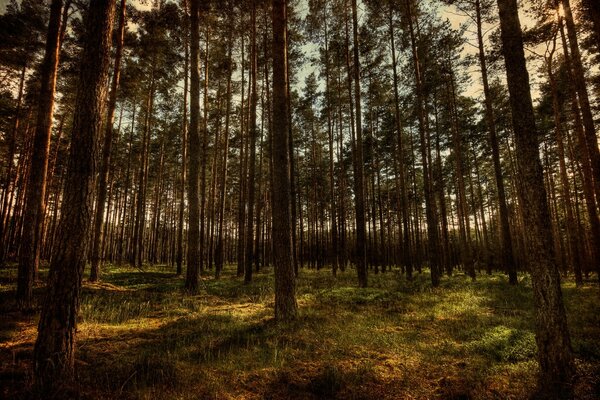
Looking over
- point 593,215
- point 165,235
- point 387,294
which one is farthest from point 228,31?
point 165,235

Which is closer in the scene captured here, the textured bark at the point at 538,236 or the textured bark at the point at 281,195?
the textured bark at the point at 538,236

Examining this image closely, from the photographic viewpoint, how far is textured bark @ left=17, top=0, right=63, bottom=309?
720 centimetres

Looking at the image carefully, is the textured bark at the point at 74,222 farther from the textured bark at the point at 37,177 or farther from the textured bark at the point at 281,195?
the textured bark at the point at 37,177

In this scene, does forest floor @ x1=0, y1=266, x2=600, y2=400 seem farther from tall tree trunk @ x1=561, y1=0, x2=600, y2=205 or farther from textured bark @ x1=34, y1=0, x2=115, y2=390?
tall tree trunk @ x1=561, y1=0, x2=600, y2=205

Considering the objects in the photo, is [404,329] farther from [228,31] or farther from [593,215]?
[228,31]

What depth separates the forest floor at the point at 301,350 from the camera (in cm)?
371

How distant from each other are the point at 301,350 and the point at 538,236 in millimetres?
4149

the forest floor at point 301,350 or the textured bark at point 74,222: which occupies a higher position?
the textured bark at point 74,222

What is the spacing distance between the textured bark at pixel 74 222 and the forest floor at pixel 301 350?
1.23ft

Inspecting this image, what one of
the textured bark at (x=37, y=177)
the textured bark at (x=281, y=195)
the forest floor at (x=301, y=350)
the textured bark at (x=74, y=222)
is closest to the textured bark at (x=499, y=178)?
the forest floor at (x=301, y=350)

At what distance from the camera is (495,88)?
771 inches

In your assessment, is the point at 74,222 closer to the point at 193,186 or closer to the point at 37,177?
the point at 37,177

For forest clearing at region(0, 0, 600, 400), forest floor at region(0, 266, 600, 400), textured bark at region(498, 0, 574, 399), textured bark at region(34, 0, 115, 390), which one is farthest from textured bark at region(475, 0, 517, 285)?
textured bark at region(34, 0, 115, 390)

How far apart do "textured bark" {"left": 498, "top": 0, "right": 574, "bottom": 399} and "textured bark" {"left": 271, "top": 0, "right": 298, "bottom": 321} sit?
4512mm
